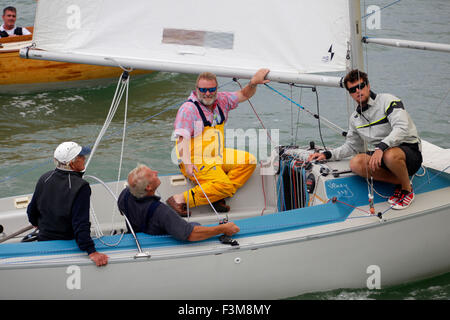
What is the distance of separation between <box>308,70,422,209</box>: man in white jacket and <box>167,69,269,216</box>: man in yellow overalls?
0.67m

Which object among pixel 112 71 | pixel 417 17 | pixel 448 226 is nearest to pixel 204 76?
pixel 448 226

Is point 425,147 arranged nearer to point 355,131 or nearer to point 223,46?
point 355,131

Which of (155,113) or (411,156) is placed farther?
(155,113)

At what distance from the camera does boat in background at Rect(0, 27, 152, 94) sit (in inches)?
347

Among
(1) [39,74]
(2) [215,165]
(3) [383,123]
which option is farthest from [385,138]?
(1) [39,74]

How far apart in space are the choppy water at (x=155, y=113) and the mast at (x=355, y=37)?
2.84 m

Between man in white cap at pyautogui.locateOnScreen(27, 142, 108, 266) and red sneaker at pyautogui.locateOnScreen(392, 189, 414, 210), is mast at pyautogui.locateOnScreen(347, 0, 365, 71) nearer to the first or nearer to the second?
red sneaker at pyautogui.locateOnScreen(392, 189, 414, 210)

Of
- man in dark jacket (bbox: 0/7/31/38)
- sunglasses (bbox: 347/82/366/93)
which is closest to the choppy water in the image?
man in dark jacket (bbox: 0/7/31/38)

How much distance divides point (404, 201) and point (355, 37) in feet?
3.42

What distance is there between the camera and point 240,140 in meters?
7.51

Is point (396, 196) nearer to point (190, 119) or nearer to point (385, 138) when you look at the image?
point (385, 138)

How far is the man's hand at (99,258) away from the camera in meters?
3.30

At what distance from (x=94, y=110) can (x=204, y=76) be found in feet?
16.3

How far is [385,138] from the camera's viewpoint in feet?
12.0
